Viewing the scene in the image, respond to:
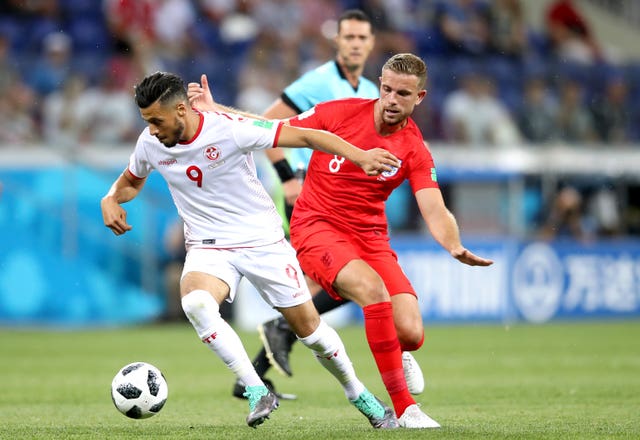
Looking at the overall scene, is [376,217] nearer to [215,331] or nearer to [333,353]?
[333,353]

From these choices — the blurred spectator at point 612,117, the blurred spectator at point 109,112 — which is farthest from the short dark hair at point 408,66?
the blurred spectator at point 612,117

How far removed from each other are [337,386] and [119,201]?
354cm

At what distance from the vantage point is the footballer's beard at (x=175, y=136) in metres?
6.56

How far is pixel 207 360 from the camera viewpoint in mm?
12445

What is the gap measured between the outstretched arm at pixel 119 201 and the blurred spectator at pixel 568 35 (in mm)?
14740

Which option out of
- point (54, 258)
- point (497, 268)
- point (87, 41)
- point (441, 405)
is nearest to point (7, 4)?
point (87, 41)

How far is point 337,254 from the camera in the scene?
717cm

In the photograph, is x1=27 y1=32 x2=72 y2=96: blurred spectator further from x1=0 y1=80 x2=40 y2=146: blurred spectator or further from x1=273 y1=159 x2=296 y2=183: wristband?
x1=273 y1=159 x2=296 y2=183: wristband

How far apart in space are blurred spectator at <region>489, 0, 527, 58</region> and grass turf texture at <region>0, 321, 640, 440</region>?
220 inches

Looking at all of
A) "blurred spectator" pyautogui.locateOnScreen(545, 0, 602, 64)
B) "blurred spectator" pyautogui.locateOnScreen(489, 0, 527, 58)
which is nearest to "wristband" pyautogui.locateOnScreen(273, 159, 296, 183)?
"blurred spectator" pyautogui.locateOnScreen(489, 0, 527, 58)

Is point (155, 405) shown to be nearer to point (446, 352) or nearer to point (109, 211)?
point (109, 211)

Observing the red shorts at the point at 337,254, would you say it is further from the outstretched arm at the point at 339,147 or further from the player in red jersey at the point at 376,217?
the outstretched arm at the point at 339,147

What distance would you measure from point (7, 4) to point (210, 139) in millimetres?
12841

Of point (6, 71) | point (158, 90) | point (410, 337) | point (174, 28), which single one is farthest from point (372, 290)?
point (174, 28)
